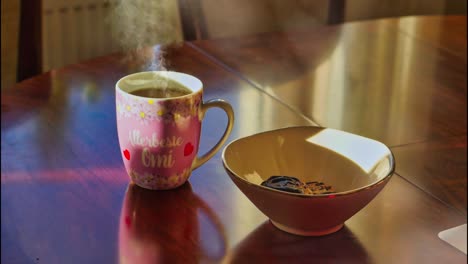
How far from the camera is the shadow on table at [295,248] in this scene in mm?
726

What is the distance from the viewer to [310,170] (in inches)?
33.9

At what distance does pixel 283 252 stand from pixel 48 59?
1995 mm

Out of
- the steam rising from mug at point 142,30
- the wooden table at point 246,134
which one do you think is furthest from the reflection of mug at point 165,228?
the steam rising from mug at point 142,30

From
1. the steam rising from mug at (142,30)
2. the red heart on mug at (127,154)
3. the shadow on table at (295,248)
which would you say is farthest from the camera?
the steam rising from mug at (142,30)

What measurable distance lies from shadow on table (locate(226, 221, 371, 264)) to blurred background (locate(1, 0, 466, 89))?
409 mm

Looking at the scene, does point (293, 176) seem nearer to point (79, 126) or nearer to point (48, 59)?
point (79, 126)

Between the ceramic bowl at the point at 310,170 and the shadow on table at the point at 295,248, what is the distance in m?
0.01

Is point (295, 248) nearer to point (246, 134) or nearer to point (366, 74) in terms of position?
point (246, 134)

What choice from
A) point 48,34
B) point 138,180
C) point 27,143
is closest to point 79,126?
point 27,143

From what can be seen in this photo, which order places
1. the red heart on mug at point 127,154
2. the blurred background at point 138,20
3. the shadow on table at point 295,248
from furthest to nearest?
the blurred background at point 138,20, the red heart on mug at point 127,154, the shadow on table at point 295,248

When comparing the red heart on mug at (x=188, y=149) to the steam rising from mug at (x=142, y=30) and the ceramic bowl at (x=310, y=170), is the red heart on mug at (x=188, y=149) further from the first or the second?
the steam rising from mug at (x=142, y=30)

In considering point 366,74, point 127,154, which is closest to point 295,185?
point 127,154

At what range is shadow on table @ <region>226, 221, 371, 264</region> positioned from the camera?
0.73 m

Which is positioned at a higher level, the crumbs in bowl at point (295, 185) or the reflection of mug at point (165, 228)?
the crumbs in bowl at point (295, 185)
